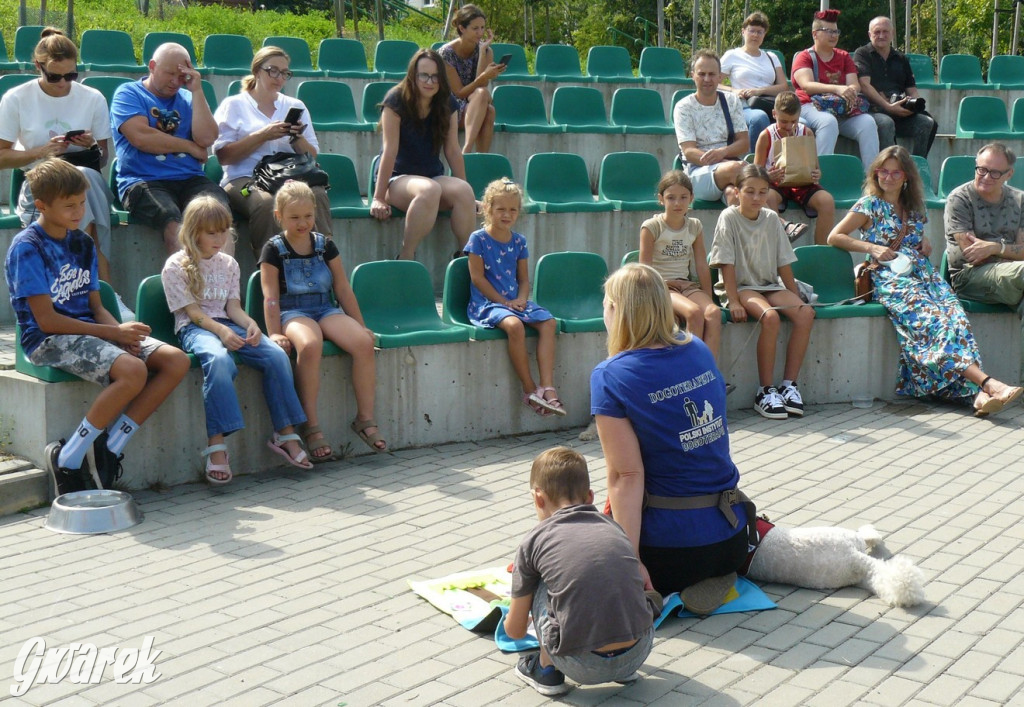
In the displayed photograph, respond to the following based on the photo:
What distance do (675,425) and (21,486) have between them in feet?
9.90

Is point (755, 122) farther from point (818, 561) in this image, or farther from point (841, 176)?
point (818, 561)

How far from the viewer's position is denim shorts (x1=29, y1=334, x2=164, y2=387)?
529cm

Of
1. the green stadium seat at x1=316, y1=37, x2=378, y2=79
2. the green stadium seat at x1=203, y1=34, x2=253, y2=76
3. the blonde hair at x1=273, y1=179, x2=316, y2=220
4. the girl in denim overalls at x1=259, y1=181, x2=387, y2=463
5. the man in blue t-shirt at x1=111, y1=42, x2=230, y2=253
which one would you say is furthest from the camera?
the green stadium seat at x1=316, y1=37, x2=378, y2=79

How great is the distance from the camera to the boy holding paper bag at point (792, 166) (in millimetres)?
8922

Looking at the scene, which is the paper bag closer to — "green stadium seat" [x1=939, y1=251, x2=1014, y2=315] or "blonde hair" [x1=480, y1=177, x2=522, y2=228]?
"green stadium seat" [x1=939, y1=251, x2=1014, y2=315]

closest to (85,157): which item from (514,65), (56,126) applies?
(56,126)

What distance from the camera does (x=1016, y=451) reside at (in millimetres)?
6457

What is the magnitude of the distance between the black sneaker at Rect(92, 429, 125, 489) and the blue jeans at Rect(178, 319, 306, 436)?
1.52 ft

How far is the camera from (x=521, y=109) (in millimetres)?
10680

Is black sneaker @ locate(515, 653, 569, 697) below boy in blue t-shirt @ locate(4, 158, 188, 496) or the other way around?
below

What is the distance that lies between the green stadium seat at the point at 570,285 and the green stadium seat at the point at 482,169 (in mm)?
1457

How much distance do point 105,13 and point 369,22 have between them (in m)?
4.87

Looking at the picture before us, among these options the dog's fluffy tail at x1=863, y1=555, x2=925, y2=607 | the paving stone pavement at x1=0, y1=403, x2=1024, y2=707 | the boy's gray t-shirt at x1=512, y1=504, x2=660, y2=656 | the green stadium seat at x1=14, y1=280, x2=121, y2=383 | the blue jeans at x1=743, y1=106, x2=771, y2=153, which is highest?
the blue jeans at x1=743, y1=106, x2=771, y2=153

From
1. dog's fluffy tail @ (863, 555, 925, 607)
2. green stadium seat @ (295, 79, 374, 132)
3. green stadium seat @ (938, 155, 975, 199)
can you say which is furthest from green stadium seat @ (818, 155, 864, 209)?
dog's fluffy tail @ (863, 555, 925, 607)
